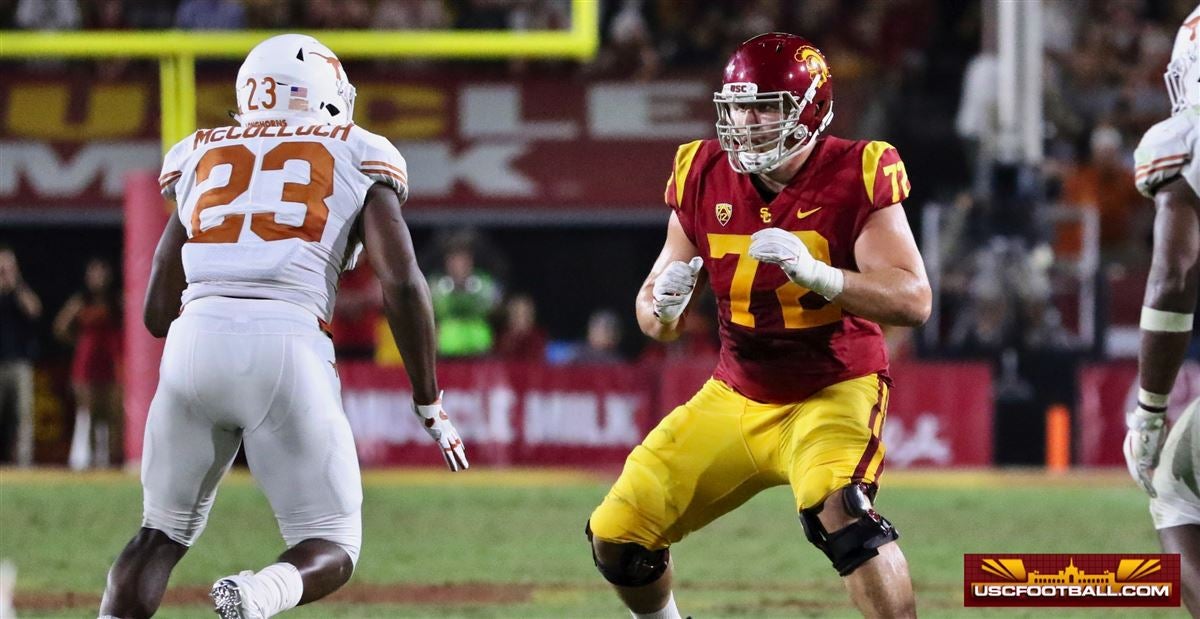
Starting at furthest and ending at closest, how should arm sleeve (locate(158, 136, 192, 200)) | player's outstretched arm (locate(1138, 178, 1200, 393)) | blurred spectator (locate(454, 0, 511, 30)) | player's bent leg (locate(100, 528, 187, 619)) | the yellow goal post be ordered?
blurred spectator (locate(454, 0, 511, 30)) < the yellow goal post < arm sleeve (locate(158, 136, 192, 200)) < player's outstretched arm (locate(1138, 178, 1200, 393)) < player's bent leg (locate(100, 528, 187, 619))

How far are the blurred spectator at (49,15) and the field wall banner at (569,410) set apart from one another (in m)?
2.96

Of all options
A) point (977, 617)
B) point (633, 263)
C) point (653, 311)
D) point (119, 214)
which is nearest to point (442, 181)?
point (633, 263)

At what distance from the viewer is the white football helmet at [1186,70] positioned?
445 cm

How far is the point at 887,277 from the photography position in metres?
4.32

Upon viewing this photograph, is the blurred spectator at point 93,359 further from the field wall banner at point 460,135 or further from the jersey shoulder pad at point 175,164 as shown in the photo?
A: the jersey shoulder pad at point 175,164

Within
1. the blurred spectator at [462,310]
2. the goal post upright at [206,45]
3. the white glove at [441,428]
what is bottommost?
the blurred spectator at [462,310]

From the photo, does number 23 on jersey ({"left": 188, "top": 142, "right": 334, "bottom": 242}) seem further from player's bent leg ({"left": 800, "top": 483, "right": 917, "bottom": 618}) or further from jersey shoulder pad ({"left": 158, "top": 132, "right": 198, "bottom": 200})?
player's bent leg ({"left": 800, "top": 483, "right": 917, "bottom": 618})

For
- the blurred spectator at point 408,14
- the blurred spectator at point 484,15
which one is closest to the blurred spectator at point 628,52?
the blurred spectator at point 408,14

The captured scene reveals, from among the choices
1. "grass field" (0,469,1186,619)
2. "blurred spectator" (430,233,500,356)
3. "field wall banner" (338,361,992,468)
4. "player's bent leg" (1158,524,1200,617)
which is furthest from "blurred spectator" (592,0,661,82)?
"player's bent leg" (1158,524,1200,617)

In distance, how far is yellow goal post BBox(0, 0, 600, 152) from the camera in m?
9.06

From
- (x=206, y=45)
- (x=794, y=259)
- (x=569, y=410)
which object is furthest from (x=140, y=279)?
(x=794, y=259)

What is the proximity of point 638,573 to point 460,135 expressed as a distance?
32.2 feet

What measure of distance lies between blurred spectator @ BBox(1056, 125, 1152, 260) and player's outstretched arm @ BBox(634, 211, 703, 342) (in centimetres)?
916

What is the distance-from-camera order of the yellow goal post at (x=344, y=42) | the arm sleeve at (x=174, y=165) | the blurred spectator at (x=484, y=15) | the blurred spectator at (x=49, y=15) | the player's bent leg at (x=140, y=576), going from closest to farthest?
the player's bent leg at (x=140, y=576), the arm sleeve at (x=174, y=165), the yellow goal post at (x=344, y=42), the blurred spectator at (x=484, y=15), the blurred spectator at (x=49, y=15)
